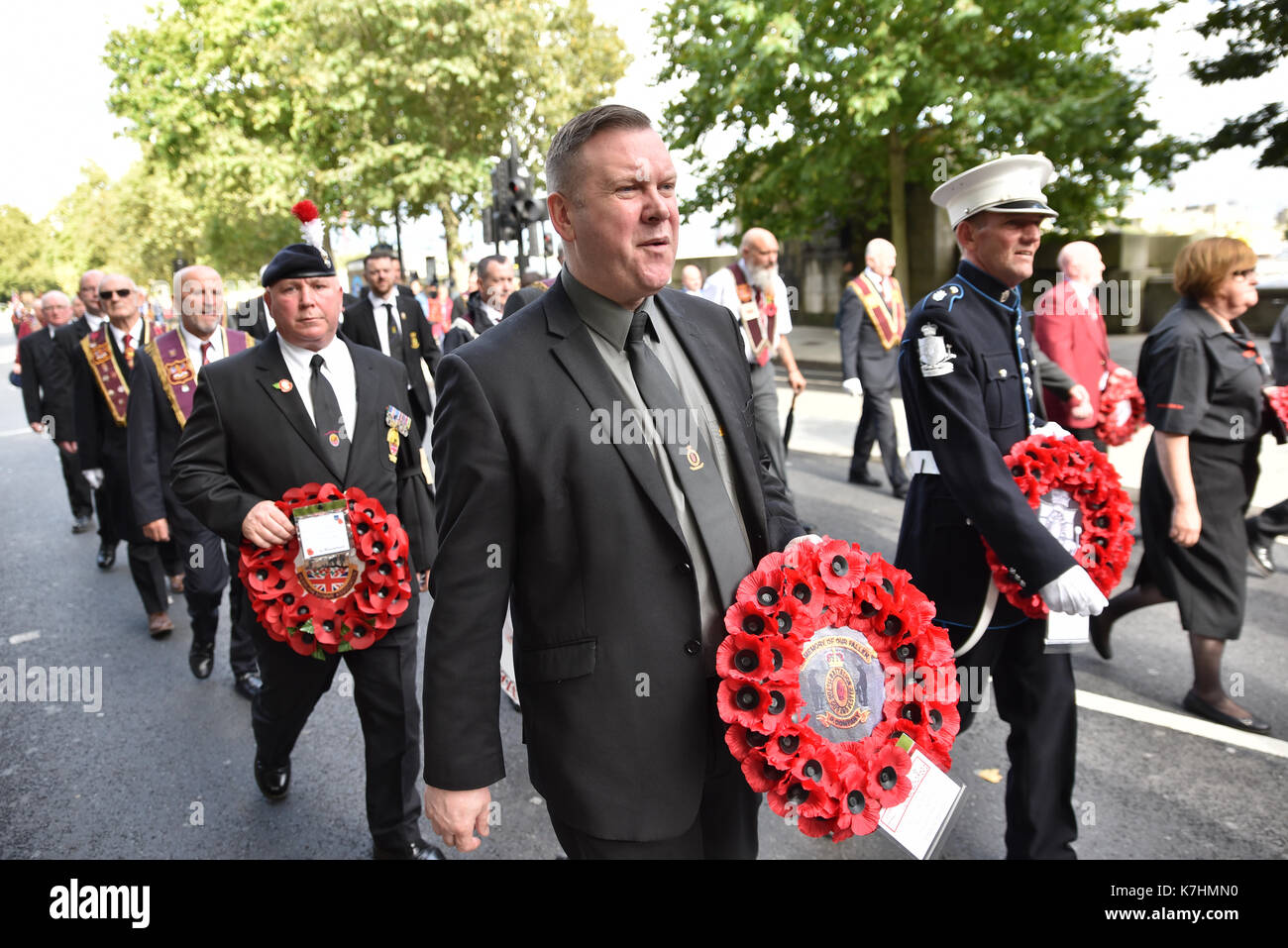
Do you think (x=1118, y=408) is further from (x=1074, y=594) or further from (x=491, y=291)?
(x=491, y=291)

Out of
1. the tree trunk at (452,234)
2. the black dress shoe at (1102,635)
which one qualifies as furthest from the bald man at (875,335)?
the tree trunk at (452,234)

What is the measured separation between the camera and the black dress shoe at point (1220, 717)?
13.0ft

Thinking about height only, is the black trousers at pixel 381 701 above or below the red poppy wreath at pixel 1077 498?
below

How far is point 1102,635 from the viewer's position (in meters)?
4.79

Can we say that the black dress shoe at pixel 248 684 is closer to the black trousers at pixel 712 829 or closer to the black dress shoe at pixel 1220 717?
the black trousers at pixel 712 829

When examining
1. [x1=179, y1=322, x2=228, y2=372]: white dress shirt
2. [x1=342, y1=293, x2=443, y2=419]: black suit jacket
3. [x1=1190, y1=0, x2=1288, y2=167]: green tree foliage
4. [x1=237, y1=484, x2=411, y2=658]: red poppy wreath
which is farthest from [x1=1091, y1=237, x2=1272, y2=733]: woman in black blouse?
[x1=1190, y1=0, x2=1288, y2=167]: green tree foliage

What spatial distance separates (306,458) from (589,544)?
1746 mm

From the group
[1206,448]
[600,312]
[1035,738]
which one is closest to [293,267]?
[600,312]

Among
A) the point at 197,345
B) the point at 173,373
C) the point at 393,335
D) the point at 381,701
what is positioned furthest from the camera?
the point at 393,335

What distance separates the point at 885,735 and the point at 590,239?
1187mm

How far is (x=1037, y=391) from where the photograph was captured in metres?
3.42

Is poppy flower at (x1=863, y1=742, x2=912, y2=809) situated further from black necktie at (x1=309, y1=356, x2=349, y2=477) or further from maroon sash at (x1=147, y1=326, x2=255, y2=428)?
maroon sash at (x1=147, y1=326, x2=255, y2=428)

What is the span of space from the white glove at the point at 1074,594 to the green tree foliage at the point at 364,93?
86.1ft
